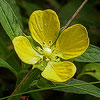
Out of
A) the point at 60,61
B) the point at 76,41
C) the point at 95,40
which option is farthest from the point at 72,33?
the point at 95,40

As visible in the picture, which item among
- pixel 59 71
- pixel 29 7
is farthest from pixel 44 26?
pixel 29 7

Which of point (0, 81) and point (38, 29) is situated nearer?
point (38, 29)

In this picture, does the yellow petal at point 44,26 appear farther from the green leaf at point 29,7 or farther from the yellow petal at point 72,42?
the green leaf at point 29,7

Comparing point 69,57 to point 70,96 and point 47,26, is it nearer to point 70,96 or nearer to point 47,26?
point 47,26

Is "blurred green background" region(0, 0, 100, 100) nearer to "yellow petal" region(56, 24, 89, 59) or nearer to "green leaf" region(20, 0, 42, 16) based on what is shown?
"green leaf" region(20, 0, 42, 16)

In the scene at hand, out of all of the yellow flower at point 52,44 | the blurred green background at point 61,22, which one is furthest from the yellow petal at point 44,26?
the blurred green background at point 61,22

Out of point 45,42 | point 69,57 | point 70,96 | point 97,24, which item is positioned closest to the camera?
point 69,57
